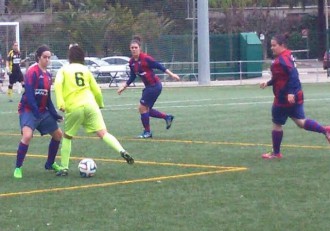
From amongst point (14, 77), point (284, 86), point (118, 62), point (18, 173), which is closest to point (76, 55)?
point (18, 173)

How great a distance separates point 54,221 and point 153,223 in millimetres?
980

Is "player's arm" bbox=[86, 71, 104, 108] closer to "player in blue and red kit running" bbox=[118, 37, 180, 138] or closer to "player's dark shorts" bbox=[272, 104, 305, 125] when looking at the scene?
"player's dark shorts" bbox=[272, 104, 305, 125]

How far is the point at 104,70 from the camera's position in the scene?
4619 cm

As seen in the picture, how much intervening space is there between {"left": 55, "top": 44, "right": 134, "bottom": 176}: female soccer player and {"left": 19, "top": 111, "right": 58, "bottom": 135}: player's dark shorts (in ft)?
0.77

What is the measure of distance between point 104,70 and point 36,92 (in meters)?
33.6

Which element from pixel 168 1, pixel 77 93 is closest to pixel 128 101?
pixel 77 93

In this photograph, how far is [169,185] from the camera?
38.3ft

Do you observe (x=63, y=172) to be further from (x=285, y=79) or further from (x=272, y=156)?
(x=285, y=79)

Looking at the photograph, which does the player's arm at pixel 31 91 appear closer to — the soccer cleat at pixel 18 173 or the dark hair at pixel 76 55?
the dark hair at pixel 76 55

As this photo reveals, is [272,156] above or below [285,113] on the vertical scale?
below

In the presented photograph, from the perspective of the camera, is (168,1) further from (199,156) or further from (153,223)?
(153,223)

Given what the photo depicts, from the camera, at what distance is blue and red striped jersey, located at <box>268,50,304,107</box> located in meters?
13.8

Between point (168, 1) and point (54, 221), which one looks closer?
point (54, 221)

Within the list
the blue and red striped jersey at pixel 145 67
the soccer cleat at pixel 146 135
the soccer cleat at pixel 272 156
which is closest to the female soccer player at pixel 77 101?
the soccer cleat at pixel 272 156
